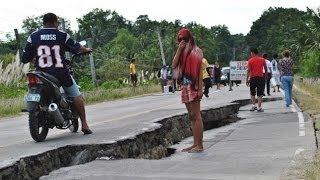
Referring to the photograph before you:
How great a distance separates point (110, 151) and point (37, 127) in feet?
4.30

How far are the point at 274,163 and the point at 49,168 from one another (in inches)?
110

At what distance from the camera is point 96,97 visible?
24.1 meters

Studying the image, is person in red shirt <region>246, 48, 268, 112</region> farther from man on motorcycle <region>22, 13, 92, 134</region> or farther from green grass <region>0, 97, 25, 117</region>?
green grass <region>0, 97, 25, 117</region>

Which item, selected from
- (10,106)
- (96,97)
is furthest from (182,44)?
(96,97)

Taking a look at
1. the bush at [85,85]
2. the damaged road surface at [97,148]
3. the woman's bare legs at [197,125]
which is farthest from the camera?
the bush at [85,85]

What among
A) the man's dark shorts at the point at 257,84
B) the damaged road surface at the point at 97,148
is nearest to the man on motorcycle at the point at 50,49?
the damaged road surface at the point at 97,148

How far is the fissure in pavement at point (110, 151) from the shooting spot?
21.2 ft

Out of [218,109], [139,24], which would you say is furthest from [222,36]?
[218,109]

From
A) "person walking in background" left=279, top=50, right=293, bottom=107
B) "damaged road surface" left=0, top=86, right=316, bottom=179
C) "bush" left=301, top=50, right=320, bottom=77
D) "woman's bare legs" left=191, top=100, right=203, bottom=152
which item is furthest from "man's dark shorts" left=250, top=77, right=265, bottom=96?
"bush" left=301, top=50, right=320, bottom=77

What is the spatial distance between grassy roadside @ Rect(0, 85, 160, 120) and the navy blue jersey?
30.4 feet

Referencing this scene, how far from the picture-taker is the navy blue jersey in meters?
8.30

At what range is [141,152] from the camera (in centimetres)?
861

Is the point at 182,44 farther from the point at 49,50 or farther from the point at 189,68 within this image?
the point at 49,50

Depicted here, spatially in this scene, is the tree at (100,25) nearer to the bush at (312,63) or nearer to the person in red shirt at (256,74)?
the bush at (312,63)
